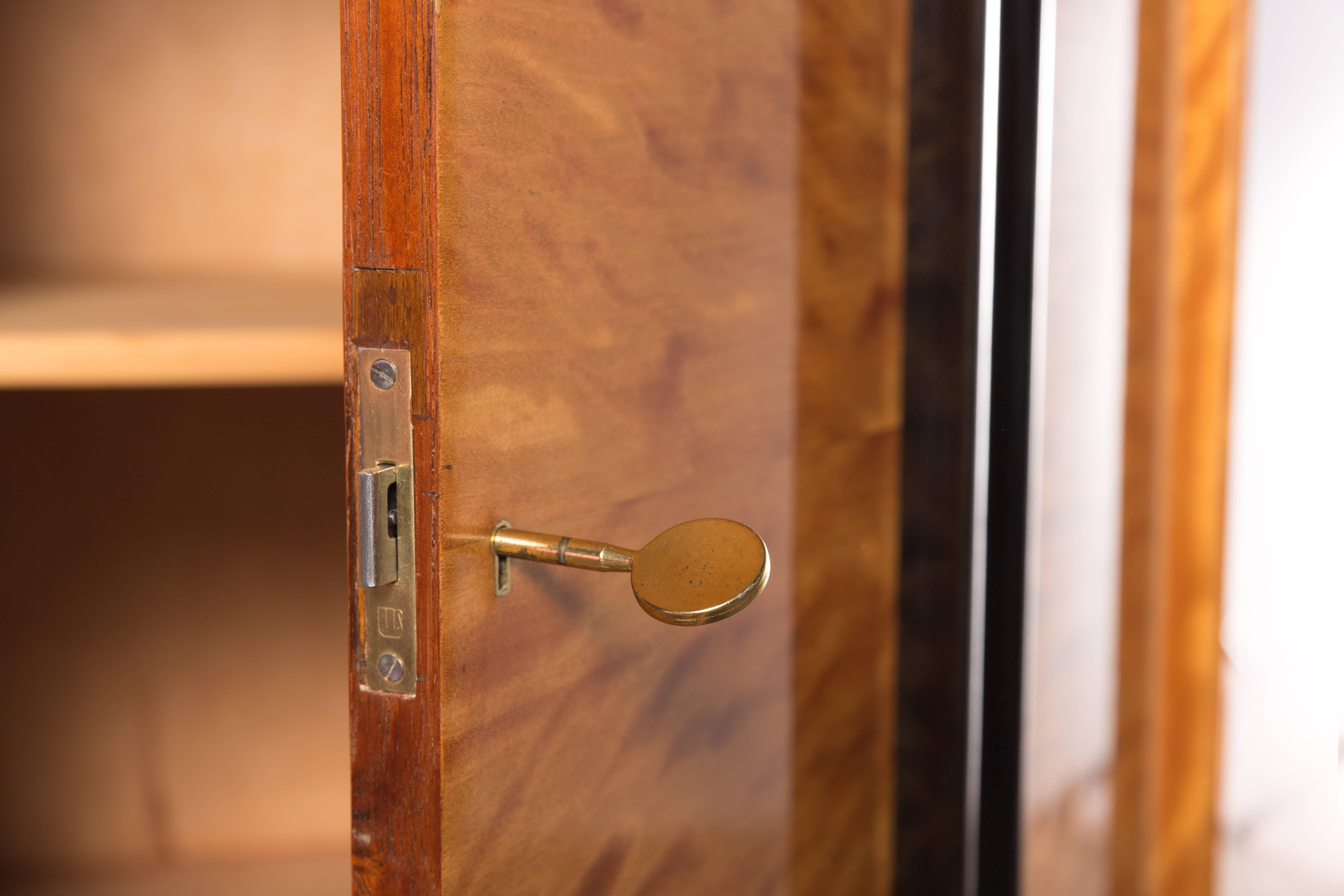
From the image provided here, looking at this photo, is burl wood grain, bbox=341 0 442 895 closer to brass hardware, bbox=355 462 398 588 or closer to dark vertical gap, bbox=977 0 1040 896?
brass hardware, bbox=355 462 398 588

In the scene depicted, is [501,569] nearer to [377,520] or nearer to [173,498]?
[377,520]

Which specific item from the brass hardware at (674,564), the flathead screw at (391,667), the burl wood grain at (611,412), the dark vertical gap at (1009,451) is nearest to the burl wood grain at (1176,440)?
the dark vertical gap at (1009,451)

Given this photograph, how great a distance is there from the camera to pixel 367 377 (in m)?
0.36

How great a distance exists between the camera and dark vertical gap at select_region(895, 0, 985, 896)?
72 cm

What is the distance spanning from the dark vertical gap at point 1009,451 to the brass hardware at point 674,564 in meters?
0.38

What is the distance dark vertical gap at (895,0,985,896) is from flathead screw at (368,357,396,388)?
1.49 ft

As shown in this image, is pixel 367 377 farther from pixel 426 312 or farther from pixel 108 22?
pixel 108 22

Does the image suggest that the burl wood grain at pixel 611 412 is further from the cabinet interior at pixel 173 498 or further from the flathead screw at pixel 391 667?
the cabinet interior at pixel 173 498

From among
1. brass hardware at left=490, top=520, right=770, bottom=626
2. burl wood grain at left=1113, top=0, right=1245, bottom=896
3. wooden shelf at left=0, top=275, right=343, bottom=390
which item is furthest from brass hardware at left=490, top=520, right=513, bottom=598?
burl wood grain at left=1113, top=0, right=1245, bottom=896

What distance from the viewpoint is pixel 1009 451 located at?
2.41 ft

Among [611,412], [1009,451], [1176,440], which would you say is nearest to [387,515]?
[611,412]

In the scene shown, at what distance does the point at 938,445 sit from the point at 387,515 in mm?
475

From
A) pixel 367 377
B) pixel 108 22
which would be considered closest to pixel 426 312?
pixel 367 377

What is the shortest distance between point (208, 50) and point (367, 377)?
494mm
